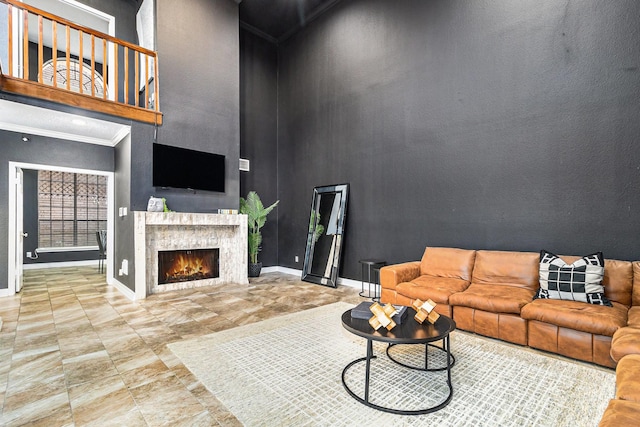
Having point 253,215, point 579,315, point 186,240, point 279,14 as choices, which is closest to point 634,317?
point 579,315

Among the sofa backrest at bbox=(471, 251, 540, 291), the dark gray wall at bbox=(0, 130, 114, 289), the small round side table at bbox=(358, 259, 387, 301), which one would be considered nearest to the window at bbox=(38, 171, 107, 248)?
the dark gray wall at bbox=(0, 130, 114, 289)

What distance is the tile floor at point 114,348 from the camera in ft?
5.97

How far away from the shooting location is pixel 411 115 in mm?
4637

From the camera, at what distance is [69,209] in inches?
334

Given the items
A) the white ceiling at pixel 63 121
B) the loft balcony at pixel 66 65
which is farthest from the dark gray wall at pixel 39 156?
the loft balcony at pixel 66 65

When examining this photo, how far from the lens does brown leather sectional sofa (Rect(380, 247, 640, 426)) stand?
2.05 metres

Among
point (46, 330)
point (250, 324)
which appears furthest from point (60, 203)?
point (250, 324)

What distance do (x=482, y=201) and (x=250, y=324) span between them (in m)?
3.11

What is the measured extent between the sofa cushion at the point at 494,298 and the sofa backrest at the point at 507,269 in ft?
0.35

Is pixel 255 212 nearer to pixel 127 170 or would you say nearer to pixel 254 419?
pixel 127 170

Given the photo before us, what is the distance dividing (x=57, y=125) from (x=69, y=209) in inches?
193

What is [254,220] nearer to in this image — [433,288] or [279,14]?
[433,288]

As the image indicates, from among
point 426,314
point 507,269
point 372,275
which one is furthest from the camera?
point 372,275

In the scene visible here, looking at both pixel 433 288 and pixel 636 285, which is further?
pixel 433 288
